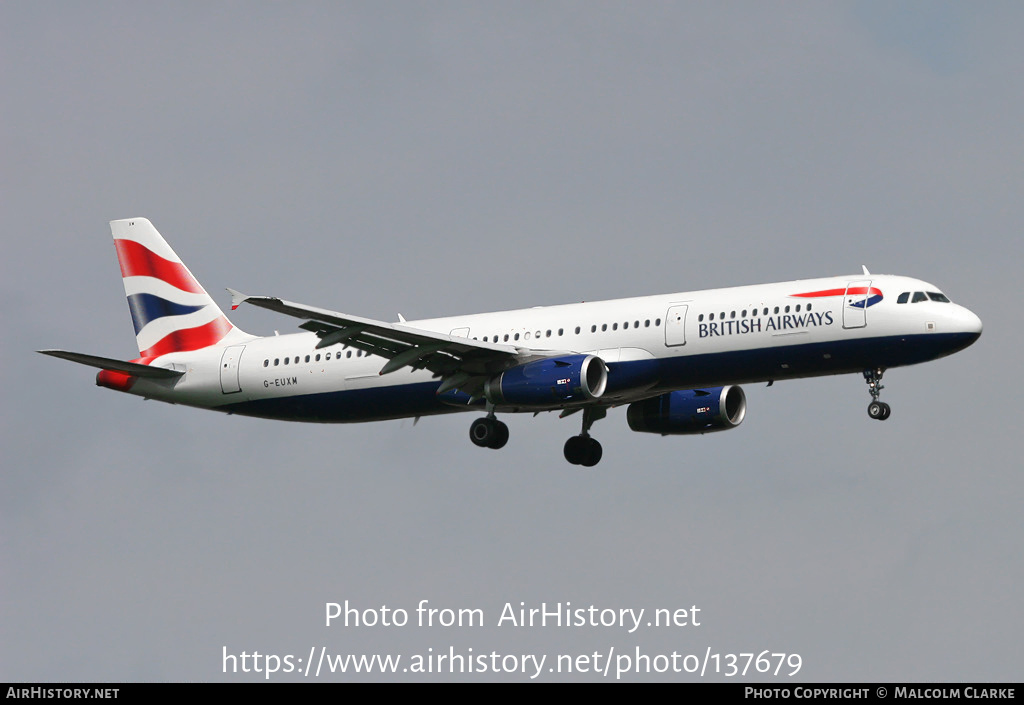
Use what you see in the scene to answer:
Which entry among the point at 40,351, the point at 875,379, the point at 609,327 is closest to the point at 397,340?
the point at 609,327

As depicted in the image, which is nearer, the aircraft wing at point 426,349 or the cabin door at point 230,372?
the aircraft wing at point 426,349

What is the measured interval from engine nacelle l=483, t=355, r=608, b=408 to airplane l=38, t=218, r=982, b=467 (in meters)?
0.04

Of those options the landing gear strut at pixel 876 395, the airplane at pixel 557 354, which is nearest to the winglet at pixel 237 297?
the airplane at pixel 557 354

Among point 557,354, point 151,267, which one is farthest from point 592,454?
point 151,267

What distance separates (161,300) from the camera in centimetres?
6288

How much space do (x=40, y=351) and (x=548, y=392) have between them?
15.4 meters

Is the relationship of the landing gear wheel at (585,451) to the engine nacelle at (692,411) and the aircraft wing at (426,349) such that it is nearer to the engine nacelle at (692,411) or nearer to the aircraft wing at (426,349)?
the engine nacelle at (692,411)

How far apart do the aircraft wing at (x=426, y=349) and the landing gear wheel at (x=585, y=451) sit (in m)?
6.02

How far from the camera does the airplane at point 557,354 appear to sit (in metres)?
50.0

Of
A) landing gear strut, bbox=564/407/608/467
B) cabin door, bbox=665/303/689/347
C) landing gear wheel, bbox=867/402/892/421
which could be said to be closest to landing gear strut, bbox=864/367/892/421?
→ landing gear wheel, bbox=867/402/892/421

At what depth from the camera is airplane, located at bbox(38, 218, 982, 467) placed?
164 ft

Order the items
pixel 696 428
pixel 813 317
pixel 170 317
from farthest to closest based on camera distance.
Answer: pixel 170 317 → pixel 696 428 → pixel 813 317

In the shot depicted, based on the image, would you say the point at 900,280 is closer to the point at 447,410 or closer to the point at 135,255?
the point at 447,410

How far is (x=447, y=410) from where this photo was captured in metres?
56.3
